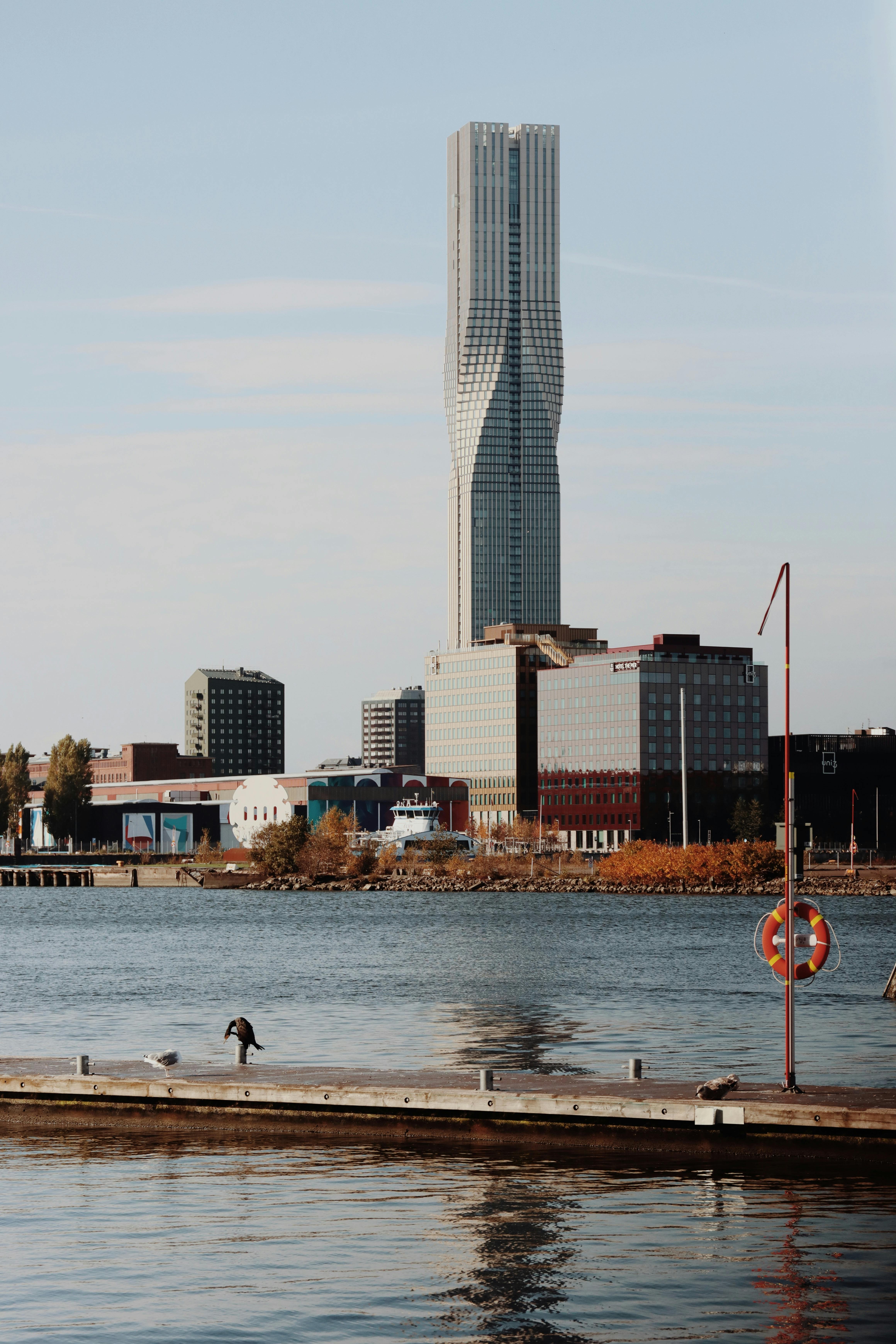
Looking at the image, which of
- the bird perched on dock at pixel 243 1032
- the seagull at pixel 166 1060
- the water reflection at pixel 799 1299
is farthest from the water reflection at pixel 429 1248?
the bird perched on dock at pixel 243 1032

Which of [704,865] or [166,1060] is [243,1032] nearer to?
[166,1060]

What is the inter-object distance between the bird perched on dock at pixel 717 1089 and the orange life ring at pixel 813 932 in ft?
6.45

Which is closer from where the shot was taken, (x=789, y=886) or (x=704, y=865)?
(x=789, y=886)

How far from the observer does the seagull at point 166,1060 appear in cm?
3422

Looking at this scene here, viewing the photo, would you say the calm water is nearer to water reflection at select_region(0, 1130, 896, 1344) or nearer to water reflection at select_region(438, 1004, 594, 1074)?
water reflection at select_region(0, 1130, 896, 1344)

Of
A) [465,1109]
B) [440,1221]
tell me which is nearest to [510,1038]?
[465,1109]

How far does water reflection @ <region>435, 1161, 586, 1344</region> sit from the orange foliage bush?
149 metres

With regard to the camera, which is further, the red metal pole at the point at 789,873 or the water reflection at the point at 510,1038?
the water reflection at the point at 510,1038

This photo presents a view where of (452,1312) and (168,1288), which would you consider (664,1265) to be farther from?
(168,1288)

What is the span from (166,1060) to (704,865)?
14846cm

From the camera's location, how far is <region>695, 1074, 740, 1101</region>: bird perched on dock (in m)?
29.5

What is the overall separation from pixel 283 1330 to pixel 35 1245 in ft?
18.3

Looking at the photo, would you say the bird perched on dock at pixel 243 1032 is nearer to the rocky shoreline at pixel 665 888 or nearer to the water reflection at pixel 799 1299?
the water reflection at pixel 799 1299

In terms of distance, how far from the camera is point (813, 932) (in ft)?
99.0
